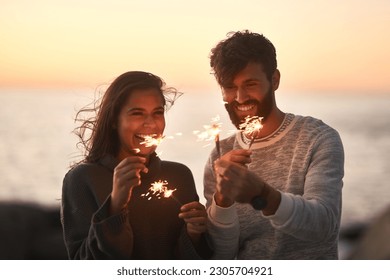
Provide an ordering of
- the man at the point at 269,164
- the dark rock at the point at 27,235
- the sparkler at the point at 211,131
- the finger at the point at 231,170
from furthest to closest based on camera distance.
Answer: the dark rock at the point at 27,235 < the man at the point at 269,164 < the sparkler at the point at 211,131 < the finger at the point at 231,170

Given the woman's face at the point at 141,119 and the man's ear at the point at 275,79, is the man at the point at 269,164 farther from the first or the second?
the woman's face at the point at 141,119

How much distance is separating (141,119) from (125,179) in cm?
38

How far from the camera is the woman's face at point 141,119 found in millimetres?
3146

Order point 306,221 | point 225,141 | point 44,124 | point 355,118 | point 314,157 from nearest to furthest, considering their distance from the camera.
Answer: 1. point 306,221
2. point 314,157
3. point 225,141
4. point 44,124
5. point 355,118

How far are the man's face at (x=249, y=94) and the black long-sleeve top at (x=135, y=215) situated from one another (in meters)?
0.39

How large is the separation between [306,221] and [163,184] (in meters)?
0.70

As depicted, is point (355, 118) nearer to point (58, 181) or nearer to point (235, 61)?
point (58, 181)

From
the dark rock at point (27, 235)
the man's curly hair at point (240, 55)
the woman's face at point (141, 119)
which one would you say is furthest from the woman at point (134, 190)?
the dark rock at point (27, 235)

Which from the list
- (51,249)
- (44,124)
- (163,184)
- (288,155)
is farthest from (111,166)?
(44,124)

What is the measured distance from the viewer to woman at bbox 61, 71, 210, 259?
3107 mm

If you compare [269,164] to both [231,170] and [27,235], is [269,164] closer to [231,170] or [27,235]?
[231,170]

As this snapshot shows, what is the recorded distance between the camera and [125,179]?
9.42 ft

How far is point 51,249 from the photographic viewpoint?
22.4 feet

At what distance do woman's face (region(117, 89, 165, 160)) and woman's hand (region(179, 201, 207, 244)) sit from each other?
0.98 feet
